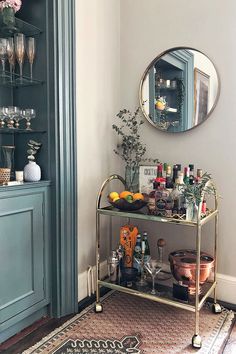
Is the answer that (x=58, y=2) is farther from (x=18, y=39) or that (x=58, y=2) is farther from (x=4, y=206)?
(x=4, y=206)

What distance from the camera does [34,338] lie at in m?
1.95

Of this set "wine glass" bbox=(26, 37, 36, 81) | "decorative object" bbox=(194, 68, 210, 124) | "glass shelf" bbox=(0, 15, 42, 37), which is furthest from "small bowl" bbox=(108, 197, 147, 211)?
"glass shelf" bbox=(0, 15, 42, 37)

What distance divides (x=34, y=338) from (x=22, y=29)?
6.04ft

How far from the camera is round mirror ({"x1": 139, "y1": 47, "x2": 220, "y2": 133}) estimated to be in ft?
7.69

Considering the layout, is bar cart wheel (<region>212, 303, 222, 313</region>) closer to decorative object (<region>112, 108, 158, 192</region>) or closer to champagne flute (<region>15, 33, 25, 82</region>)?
decorative object (<region>112, 108, 158, 192</region>)

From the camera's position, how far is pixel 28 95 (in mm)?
2172

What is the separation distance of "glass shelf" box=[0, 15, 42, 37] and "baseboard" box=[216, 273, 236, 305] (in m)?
2.01

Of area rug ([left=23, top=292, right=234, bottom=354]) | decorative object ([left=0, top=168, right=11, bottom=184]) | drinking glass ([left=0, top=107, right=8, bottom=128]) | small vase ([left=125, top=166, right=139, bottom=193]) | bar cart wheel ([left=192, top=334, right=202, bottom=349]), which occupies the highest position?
drinking glass ([left=0, top=107, right=8, bottom=128])

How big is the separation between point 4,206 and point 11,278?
41 cm

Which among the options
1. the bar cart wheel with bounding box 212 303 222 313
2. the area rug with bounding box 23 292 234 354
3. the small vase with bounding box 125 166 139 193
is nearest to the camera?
the area rug with bounding box 23 292 234 354

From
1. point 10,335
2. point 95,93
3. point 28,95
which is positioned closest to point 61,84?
point 28,95

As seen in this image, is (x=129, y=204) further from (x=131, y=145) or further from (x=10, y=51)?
(x=10, y=51)

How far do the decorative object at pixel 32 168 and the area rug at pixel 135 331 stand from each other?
3.01 feet

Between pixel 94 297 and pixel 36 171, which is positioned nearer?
pixel 36 171
